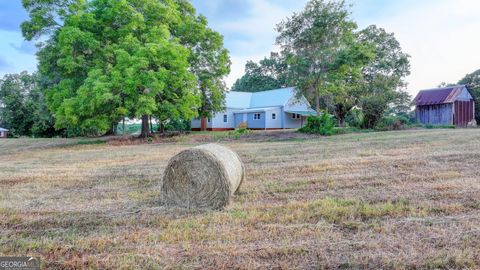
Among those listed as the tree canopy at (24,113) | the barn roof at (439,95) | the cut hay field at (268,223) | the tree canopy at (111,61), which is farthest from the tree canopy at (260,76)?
the cut hay field at (268,223)

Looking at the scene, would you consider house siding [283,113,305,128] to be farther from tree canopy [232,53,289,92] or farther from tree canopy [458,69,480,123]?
tree canopy [458,69,480,123]

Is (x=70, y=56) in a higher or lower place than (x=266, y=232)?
higher

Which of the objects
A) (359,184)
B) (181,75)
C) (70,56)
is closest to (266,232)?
(359,184)

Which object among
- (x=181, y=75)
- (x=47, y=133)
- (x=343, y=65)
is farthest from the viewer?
(x=47, y=133)

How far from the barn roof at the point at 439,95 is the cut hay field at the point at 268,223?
2664 cm

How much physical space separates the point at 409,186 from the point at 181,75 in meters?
13.6

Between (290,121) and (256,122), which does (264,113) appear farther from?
(290,121)

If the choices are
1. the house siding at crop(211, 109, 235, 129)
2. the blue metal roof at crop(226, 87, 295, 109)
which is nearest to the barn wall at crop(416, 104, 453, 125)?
the blue metal roof at crop(226, 87, 295, 109)

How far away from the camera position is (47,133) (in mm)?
34531

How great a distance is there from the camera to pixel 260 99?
1389 inches

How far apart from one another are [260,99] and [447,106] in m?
16.1

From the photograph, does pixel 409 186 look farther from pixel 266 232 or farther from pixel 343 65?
pixel 343 65

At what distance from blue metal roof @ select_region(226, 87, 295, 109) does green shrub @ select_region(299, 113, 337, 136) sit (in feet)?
40.5

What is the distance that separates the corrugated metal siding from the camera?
3083 cm
